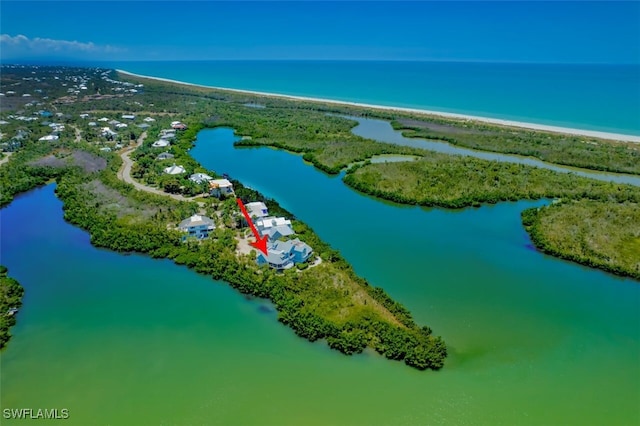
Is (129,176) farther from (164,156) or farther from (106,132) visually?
(106,132)

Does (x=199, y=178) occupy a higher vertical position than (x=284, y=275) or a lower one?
higher

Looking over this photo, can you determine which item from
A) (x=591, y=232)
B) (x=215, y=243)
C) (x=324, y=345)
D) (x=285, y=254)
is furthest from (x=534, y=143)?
(x=324, y=345)

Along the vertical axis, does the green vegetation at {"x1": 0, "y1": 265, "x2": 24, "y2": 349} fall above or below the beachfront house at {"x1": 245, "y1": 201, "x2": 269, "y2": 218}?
below

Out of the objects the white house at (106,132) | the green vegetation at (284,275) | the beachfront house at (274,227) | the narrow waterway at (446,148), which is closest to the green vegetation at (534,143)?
the narrow waterway at (446,148)

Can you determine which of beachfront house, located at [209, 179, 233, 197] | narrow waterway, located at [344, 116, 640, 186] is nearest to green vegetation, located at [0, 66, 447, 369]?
beachfront house, located at [209, 179, 233, 197]

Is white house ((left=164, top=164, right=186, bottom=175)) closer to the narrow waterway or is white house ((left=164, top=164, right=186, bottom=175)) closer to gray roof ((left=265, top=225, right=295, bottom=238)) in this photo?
gray roof ((left=265, top=225, right=295, bottom=238))

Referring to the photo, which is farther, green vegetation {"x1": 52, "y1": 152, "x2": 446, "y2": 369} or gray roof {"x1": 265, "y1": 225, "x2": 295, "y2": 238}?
gray roof {"x1": 265, "y1": 225, "x2": 295, "y2": 238}

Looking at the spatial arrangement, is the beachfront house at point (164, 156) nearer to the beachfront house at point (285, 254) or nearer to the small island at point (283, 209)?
the small island at point (283, 209)
